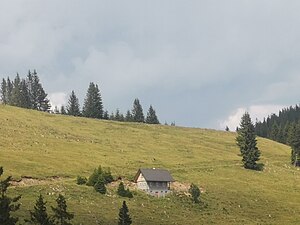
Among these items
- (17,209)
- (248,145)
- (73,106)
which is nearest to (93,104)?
(73,106)

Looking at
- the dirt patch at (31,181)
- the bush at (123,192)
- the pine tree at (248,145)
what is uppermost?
the pine tree at (248,145)

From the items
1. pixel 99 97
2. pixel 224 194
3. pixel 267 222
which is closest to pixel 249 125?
pixel 224 194

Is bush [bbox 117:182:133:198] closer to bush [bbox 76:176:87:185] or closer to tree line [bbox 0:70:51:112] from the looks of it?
bush [bbox 76:176:87:185]

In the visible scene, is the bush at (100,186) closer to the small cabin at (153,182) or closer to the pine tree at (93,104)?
the small cabin at (153,182)

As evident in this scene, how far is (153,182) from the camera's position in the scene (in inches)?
3499

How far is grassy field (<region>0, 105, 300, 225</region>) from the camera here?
249 feet

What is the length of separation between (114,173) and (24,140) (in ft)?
93.8

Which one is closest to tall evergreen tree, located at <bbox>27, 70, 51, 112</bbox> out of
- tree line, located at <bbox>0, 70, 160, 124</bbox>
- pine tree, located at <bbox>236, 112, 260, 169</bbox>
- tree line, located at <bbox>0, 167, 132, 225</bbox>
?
tree line, located at <bbox>0, 70, 160, 124</bbox>

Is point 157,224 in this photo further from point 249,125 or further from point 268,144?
point 268,144

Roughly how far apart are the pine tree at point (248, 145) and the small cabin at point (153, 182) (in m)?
31.6

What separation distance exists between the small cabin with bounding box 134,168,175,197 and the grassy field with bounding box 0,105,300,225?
3553 millimetres

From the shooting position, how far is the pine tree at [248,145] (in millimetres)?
117625

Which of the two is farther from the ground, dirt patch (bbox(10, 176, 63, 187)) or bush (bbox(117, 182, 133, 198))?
dirt patch (bbox(10, 176, 63, 187))

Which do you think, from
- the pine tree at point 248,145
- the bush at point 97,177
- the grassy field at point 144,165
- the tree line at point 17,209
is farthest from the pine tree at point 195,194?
the tree line at point 17,209
